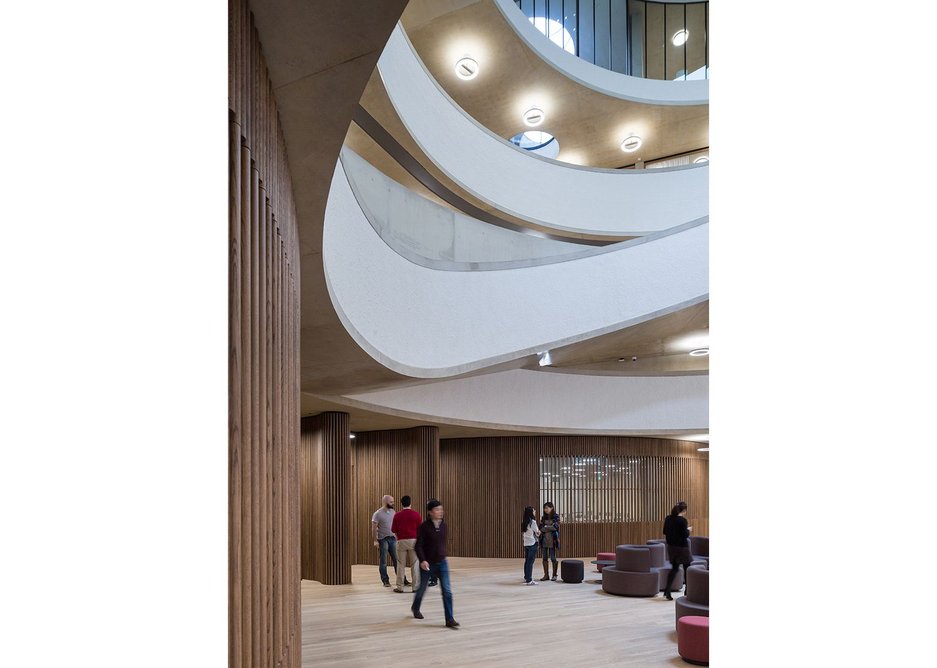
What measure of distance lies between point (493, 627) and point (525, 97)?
402 inches

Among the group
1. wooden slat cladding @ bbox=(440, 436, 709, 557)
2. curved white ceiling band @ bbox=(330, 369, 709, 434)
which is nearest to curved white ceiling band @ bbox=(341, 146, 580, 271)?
curved white ceiling band @ bbox=(330, 369, 709, 434)

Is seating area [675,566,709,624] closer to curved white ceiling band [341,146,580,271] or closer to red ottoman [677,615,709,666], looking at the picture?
red ottoman [677,615,709,666]

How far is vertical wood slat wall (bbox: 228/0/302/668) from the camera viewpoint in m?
2.16

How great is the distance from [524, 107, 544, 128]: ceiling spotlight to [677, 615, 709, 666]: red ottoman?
10703 millimetres

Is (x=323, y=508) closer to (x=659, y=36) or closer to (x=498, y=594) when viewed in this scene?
(x=498, y=594)

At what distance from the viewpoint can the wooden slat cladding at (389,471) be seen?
1386cm

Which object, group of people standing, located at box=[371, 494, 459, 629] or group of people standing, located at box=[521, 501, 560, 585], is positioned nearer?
group of people standing, located at box=[371, 494, 459, 629]

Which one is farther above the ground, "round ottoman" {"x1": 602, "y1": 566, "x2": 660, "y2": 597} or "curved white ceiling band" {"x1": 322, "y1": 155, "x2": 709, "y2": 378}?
"curved white ceiling band" {"x1": 322, "y1": 155, "x2": 709, "y2": 378}

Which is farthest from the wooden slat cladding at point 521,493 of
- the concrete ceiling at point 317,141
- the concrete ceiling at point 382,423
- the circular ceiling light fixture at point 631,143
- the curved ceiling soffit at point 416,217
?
the circular ceiling light fixture at point 631,143

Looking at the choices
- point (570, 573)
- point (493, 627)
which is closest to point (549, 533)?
point (570, 573)
